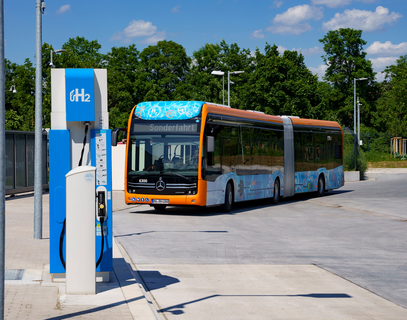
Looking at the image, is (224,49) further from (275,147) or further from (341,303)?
(341,303)

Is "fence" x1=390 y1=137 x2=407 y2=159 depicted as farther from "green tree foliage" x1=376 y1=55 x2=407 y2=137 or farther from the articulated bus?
the articulated bus

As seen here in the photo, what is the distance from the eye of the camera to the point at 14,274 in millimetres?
7781

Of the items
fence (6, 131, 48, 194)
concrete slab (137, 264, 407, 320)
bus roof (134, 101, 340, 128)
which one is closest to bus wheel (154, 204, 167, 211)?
bus roof (134, 101, 340, 128)

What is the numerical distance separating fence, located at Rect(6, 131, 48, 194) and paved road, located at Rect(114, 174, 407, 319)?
595 cm

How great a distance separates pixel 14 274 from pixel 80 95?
2.59 metres

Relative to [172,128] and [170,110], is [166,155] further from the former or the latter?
[170,110]

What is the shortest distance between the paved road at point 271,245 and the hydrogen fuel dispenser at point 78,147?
113 centimetres

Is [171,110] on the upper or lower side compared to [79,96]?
upper

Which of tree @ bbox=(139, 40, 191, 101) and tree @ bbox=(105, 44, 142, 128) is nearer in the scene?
tree @ bbox=(105, 44, 142, 128)

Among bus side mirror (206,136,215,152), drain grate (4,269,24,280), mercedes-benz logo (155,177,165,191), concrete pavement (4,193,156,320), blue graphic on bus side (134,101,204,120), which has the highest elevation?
blue graphic on bus side (134,101,204,120)

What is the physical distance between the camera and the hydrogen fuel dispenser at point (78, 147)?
23.3 ft

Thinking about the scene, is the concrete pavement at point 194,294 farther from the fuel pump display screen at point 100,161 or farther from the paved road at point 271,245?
the fuel pump display screen at point 100,161

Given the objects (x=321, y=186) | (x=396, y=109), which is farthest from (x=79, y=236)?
(x=396, y=109)

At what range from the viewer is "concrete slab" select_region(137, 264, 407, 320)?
252 inches
